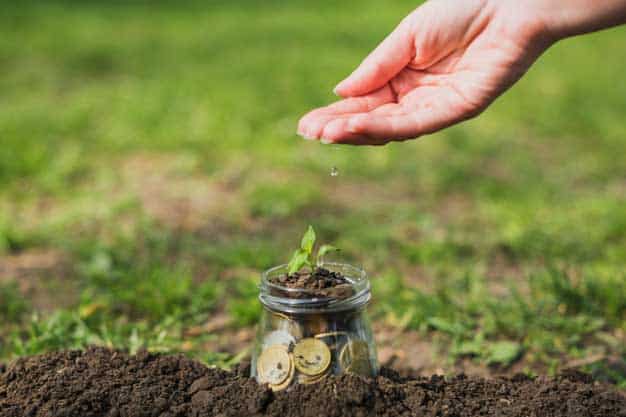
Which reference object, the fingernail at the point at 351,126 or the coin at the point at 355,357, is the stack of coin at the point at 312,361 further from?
the fingernail at the point at 351,126

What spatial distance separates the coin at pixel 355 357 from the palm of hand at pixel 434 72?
68cm

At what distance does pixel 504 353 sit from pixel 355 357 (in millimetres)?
1109

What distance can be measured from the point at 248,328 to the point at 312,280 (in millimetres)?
1300

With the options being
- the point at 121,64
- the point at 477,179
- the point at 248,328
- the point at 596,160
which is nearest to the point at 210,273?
the point at 248,328

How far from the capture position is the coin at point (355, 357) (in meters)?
2.37

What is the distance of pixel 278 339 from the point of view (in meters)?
2.40

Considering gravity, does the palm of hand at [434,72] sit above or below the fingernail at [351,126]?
above

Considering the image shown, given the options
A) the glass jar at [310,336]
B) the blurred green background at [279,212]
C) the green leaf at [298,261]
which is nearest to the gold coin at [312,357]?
the glass jar at [310,336]

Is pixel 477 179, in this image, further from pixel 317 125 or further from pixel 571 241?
pixel 317 125

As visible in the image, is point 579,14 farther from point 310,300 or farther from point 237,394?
point 237,394

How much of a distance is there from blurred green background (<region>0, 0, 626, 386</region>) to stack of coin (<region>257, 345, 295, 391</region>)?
32.6 inches

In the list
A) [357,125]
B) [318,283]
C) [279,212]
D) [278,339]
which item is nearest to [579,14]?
[357,125]

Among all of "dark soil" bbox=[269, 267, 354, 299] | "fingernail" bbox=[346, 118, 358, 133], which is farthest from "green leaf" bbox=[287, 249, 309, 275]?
"fingernail" bbox=[346, 118, 358, 133]

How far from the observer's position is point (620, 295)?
3625 mm
